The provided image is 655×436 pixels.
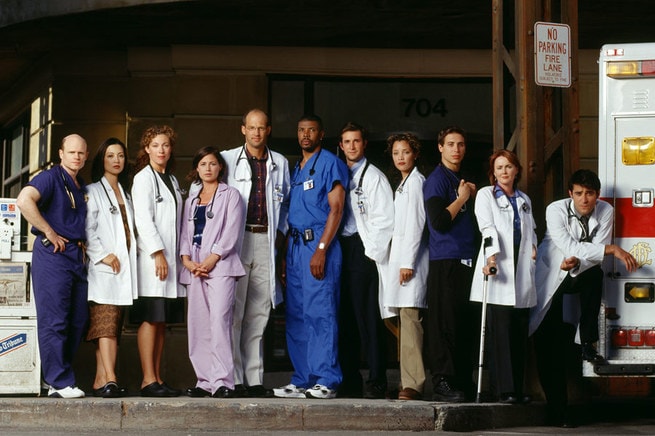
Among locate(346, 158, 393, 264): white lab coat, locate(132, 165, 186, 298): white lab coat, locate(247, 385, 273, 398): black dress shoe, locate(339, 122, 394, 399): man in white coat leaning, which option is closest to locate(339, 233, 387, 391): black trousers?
locate(339, 122, 394, 399): man in white coat leaning

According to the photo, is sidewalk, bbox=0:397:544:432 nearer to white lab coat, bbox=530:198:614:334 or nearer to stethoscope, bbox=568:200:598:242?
white lab coat, bbox=530:198:614:334

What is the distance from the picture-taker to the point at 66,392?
33.0 feet

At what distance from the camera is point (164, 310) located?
10.5 metres

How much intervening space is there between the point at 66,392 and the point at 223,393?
120 cm

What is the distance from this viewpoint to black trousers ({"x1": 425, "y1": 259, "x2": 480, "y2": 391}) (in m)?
10.3

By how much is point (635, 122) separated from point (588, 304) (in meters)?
1.46

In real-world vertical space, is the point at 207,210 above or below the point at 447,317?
above

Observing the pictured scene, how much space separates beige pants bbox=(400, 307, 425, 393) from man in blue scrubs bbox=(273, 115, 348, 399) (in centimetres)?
53

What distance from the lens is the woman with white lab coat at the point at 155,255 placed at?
1043cm

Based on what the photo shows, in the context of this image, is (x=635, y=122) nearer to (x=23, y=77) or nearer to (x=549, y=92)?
(x=549, y=92)

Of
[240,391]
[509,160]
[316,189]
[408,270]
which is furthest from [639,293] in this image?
[240,391]

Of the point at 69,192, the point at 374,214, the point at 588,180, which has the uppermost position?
the point at 588,180

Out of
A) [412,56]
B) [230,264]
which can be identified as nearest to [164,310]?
[230,264]

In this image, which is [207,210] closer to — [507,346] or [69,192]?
[69,192]
